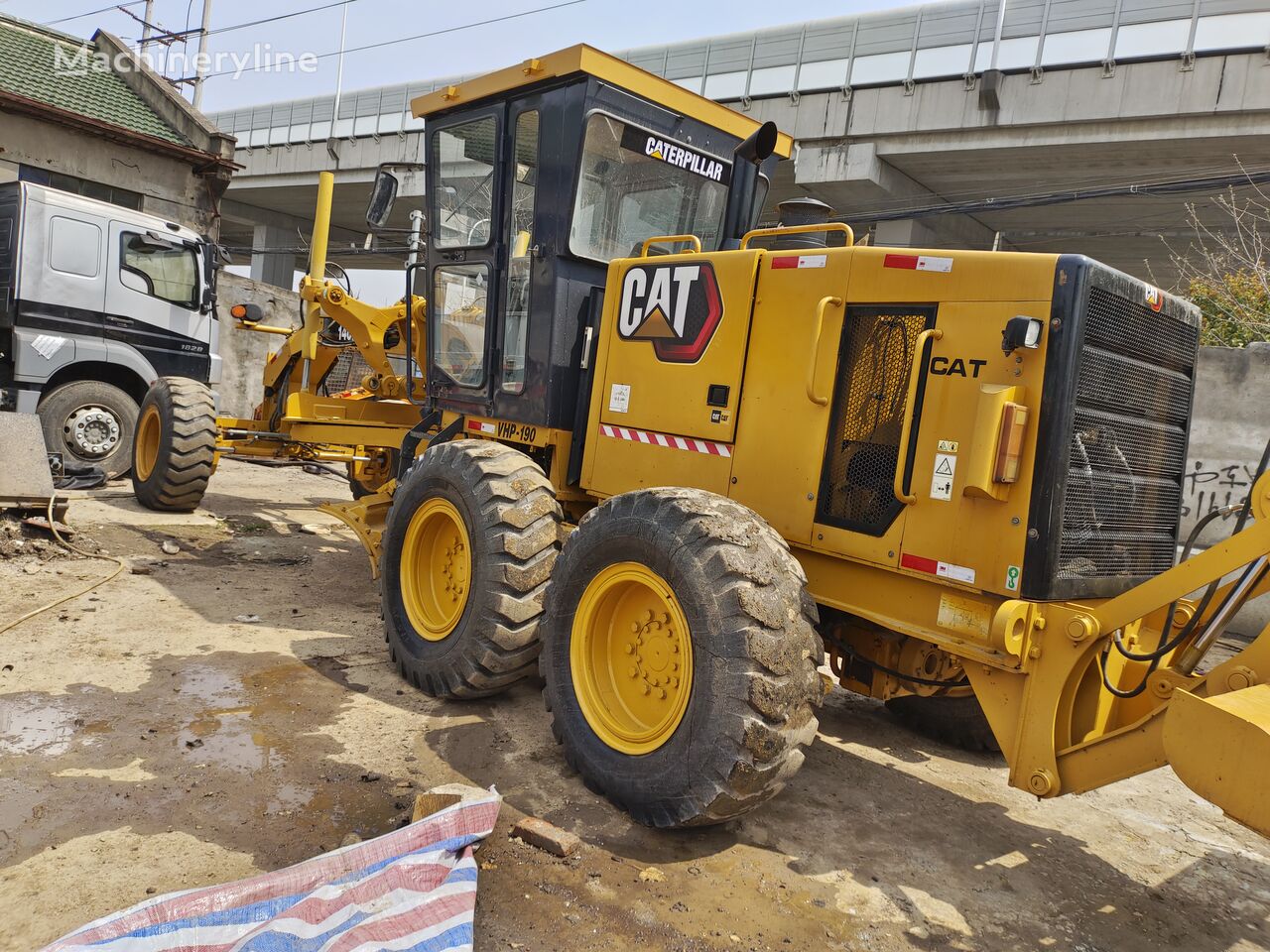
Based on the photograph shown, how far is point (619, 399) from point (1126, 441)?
217 centimetres

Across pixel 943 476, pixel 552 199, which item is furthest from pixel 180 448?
pixel 943 476

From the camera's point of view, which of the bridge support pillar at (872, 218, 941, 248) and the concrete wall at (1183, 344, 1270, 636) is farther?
the bridge support pillar at (872, 218, 941, 248)

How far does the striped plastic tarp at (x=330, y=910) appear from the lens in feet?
7.72

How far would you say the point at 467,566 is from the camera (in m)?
4.64

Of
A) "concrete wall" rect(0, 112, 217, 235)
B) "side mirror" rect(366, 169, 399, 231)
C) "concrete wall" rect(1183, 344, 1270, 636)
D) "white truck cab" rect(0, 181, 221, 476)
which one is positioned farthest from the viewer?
"concrete wall" rect(0, 112, 217, 235)

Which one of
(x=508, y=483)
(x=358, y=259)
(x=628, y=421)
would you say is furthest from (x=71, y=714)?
(x=358, y=259)

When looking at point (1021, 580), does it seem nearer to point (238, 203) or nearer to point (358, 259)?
point (238, 203)

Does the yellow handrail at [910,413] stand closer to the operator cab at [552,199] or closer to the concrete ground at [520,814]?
the concrete ground at [520,814]

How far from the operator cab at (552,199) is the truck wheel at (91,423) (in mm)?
5059

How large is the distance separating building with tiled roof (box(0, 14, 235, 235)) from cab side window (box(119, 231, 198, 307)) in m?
7.41

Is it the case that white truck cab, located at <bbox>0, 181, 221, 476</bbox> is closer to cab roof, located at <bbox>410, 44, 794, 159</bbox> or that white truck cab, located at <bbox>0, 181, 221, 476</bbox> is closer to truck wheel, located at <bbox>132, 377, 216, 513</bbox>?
truck wheel, located at <bbox>132, 377, 216, 513</bbox>

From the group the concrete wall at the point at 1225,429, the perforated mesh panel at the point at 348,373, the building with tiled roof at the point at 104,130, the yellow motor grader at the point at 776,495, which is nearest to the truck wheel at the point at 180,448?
the perforated mesh panel at the point at 348,373

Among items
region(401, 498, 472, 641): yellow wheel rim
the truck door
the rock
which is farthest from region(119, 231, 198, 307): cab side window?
the rock

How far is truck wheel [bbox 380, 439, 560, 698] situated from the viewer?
13.7 feet
